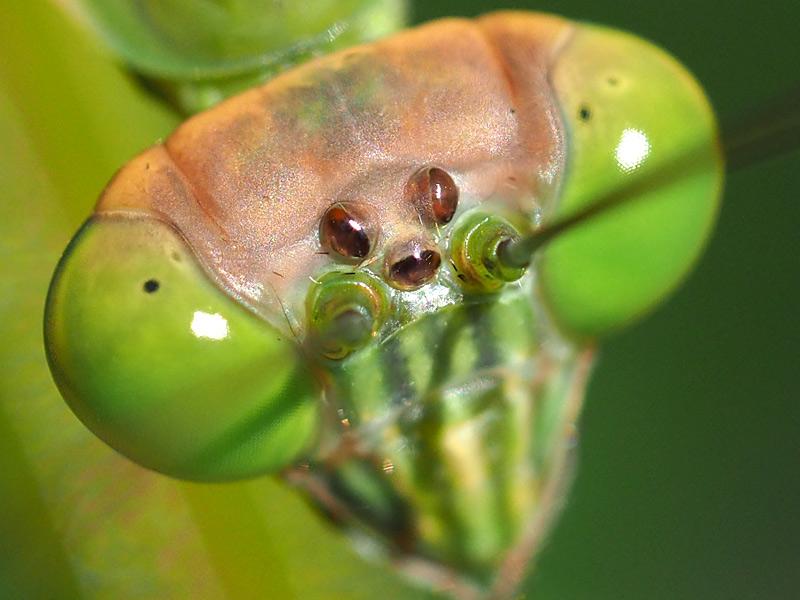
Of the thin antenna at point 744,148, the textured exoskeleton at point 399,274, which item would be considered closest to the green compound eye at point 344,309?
the textured exoskeleton at point 399,274

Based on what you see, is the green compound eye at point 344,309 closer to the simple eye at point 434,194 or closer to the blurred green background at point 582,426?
the simple eye at point 434,194

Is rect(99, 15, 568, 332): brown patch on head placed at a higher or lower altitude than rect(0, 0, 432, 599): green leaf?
higher

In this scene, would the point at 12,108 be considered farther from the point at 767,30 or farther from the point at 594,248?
the point at 767,30

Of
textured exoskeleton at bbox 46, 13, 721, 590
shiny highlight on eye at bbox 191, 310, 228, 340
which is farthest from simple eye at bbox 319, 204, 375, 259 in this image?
shiny highlight on eye at bbox 191, 310, 228, 340

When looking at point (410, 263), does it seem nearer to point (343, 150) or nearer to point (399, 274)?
point (399, 274)

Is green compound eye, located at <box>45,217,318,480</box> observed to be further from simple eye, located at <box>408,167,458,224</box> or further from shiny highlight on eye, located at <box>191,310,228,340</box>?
simple eye, located at <box>408,167,458,224</box>

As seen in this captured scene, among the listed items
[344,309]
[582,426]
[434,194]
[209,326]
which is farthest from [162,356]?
[582,426]

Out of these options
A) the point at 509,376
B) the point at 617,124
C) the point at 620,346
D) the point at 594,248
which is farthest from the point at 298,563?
the point at 620,346
